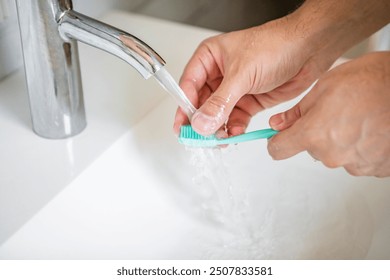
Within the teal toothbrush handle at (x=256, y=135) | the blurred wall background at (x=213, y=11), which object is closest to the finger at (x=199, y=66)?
the teal toothbrush handle at (x=256, y=135)

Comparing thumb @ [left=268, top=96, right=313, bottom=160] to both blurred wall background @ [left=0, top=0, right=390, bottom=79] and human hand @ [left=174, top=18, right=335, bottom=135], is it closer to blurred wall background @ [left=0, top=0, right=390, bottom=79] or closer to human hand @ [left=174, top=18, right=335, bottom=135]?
human hand @ [left=174, top=18, right=335, bottom=135]

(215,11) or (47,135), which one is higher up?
(215,11)

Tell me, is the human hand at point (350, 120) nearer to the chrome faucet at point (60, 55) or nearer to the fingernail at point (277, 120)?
the fingernail at point (277, 120)

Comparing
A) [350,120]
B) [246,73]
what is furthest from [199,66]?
[350,120]

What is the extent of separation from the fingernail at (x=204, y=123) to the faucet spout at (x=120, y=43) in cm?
7

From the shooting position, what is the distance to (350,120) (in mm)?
477

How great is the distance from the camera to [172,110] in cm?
69

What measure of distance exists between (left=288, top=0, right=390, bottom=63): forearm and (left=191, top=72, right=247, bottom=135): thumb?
0.10 meters

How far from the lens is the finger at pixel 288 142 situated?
51cm

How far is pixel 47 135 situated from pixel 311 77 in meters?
0.29

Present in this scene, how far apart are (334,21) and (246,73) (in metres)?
0.12

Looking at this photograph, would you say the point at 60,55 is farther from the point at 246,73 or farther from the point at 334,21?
the point at 334,21
